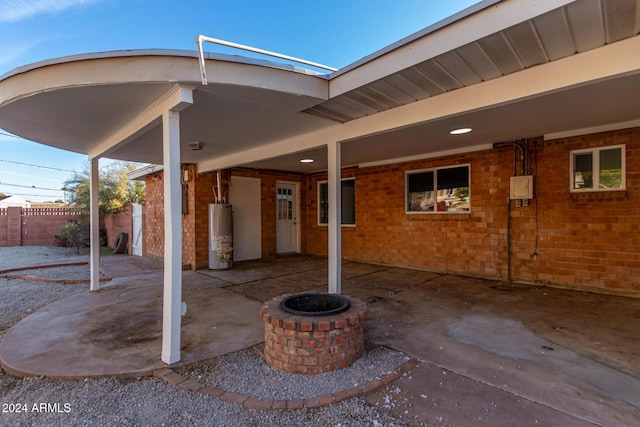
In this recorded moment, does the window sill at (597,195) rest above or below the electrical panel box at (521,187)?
below

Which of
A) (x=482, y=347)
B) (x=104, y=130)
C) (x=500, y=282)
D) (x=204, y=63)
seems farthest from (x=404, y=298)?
(x=104, y=130)

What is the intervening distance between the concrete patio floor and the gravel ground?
149 millimetres

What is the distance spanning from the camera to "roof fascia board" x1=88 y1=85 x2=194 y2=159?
8.20 feet

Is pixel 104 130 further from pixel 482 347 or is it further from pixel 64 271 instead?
pixel 482 347

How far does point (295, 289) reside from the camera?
16.5ft

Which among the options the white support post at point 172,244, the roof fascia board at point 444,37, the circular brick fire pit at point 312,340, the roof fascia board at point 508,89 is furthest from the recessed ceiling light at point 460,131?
the white support post at point 172,244

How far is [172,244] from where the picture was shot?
2580 mm

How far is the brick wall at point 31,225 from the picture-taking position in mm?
10820

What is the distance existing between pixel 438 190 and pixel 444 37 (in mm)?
4577

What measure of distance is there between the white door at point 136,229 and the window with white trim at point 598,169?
34.8 feet

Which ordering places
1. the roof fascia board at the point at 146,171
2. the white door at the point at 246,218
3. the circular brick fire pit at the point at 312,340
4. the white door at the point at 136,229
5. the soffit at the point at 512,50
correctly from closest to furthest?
the soffit at the point at 512,50
the circular brick fire pit at the point at 312,340
the roof fascia board at the point at 146,171
the white door at the point at 246,218
the white door at the point at 136,229

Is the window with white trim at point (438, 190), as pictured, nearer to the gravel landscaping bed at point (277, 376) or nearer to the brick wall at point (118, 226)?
the gravel landscaping bed at point (277, 376)

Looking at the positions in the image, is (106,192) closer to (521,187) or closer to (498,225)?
(498,225)

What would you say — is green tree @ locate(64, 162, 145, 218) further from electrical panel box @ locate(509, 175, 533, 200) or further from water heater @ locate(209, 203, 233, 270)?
electrical panel box @ locate(509, 175, 533, 200)
